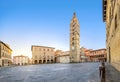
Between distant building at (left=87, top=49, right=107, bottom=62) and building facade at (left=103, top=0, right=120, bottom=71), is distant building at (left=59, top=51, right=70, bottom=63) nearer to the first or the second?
distant building at (left=87, top=49, right=107, bottom=62)

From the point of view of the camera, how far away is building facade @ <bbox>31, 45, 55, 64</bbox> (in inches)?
3009

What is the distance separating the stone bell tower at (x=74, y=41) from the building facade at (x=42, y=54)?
12.3 metres

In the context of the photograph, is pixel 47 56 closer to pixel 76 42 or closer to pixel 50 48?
pixel 50 48

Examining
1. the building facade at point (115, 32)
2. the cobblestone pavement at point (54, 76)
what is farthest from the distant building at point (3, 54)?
the building facade at point (115, 32)

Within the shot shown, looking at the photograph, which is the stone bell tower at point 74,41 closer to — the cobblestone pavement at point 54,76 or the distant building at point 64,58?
the distant building at point 64,58

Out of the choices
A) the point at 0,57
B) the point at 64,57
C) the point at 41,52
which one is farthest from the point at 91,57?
the point at 0,57

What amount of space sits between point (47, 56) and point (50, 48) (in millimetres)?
5172

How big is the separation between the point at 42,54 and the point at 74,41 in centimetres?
1812

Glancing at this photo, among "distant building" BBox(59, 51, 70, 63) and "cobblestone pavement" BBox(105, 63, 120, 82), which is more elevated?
"cobblestone pavement" BBox(105, 63, 120, 82)

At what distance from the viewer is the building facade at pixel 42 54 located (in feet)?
251

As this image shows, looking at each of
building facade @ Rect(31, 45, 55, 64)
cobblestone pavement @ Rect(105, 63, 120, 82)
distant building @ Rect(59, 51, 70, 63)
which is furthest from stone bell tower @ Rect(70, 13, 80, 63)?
cobblestone pavement @ Rect(105, 63, 120, 82)

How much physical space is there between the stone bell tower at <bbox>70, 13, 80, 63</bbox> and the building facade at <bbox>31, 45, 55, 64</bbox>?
12.3 metres

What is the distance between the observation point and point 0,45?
144ft

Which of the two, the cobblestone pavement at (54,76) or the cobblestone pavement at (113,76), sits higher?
the cobblestone pavement at (113,76)
